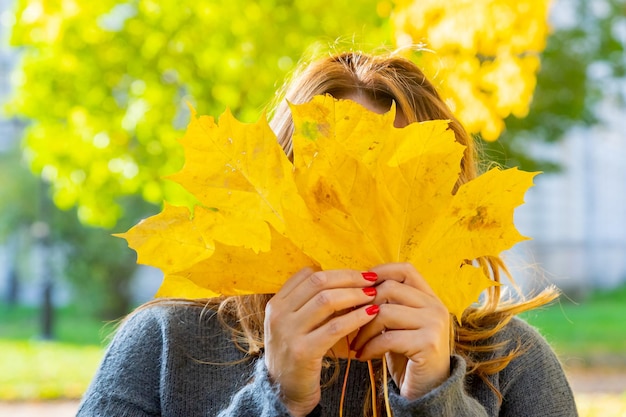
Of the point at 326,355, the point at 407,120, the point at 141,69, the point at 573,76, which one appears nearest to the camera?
the point at 326,355

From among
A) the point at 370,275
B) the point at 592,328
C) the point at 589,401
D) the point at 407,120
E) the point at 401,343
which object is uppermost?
the point at 407,120

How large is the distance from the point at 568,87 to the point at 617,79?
10.5ft

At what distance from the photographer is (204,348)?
5.62 ft

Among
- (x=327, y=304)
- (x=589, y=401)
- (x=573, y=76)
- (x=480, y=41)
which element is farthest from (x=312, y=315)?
(x=573, y=76)

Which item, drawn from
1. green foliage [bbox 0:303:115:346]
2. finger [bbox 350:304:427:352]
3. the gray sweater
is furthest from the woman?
green foliage [bbox 0:303:115:346]

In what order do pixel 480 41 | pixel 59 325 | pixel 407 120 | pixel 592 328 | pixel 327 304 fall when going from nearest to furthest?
pixel 327 304
pixel 407 120
pixel 480 41
pixel 59 325
pixel 592 328

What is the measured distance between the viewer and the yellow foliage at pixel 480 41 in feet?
16.8

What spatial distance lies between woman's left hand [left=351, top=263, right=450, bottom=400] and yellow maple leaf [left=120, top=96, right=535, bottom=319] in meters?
0.05

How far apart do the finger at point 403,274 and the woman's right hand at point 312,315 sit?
0.07 ft

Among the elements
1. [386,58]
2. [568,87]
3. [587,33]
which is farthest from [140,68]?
[587,33]

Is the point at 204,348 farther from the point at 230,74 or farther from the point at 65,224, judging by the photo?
the point at 65,224

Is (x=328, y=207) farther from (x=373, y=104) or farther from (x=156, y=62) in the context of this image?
(x=156, y=62)

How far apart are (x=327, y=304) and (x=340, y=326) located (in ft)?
0.13

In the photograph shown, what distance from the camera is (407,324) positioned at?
3.81ft
